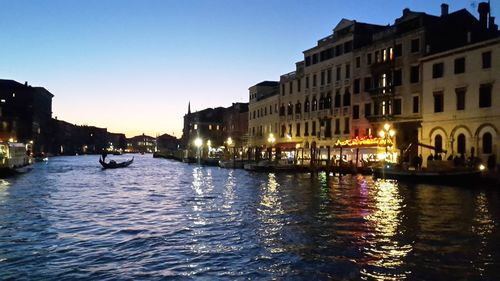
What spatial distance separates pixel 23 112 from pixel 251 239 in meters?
125

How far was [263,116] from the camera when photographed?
78.5 meters

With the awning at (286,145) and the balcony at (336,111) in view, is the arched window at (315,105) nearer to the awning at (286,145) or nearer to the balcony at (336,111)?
the balcony at (336,111)

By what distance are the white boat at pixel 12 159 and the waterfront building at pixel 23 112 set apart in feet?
170

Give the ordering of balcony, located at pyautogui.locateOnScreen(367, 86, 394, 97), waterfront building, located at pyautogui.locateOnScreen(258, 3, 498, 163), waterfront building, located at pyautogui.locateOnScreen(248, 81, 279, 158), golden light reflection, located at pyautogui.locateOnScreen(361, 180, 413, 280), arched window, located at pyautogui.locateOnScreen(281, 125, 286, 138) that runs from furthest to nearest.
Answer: waterfront building, located at pyautogui.locateOnScreen(248, 81, 279, 158) < arched window, located at pyautogui.locateOnScreen(281, 125, 286, 138) < balcony, located at pyautogui.locateOnScreen(367, 86, 394, 97) < waterfront building, located at pyautogui.locateOnScreen(258, 3, 498, 163) < golden light reflection, located at pyautogui.locateOnScreen(361, 180, 413, 280)

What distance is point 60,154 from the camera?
176 metres

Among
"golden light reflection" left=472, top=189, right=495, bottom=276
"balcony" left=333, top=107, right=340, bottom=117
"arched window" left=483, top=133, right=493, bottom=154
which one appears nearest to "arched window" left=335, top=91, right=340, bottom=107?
"balcony" left=333, top=107, right=340, bottom=117

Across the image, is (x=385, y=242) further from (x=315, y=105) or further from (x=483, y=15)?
(x=315, y=105)

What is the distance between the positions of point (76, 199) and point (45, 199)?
153 centimetres

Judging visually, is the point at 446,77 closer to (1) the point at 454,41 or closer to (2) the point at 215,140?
(1) the point at 454,41

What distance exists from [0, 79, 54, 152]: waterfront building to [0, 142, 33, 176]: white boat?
170 feet

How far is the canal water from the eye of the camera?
10.6 m

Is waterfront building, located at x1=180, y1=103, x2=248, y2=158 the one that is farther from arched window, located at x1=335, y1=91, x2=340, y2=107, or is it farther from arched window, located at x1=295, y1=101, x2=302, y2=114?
arched window, located at x1=335, y1=91, x2=340, y2=107

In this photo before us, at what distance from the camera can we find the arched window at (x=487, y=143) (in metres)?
35.5

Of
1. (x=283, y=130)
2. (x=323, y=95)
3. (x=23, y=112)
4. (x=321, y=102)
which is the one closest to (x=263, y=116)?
(x=283, y=130)
